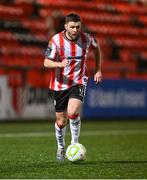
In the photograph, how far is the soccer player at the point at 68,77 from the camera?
862 cm

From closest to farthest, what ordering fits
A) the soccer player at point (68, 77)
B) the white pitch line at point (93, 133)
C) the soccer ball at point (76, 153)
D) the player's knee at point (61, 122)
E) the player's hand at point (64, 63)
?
the player's hand at point (64, 63)
the soccer ball at point (76, 153)
the soccer player at point (68, 77)
the player's knee at point (61, 122)
the white pitch line at point (93, 133)

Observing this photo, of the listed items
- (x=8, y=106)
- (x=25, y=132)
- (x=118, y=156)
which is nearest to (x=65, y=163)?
(x=118, y=156)

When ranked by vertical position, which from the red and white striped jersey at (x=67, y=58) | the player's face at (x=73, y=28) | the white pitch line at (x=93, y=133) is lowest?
the white pitch line at (x=93, y=133)

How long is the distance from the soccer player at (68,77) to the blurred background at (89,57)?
7.87m

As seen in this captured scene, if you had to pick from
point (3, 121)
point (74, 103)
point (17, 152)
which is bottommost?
point (3, 121)

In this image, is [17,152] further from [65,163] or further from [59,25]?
[59,25]

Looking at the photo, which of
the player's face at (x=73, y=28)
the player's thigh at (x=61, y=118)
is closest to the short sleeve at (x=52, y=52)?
the player's face at (x=73, y=28)

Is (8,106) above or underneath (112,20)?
underneath

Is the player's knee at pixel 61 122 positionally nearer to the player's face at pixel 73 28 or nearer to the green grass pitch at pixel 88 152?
the green grass pitch at pixel 88 152

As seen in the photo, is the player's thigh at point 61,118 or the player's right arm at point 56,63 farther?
the player's thigh at point 61,118

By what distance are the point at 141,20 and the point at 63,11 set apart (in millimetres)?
3652

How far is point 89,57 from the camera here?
2183 centimetres

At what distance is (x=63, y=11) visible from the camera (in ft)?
74.7

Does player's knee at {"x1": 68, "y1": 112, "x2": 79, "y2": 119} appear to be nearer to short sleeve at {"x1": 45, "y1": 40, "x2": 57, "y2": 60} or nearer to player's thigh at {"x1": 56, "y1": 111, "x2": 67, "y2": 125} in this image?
player's thigh at {"x1": 56, "y1": 111, "x2": 67, "y2": 125}
